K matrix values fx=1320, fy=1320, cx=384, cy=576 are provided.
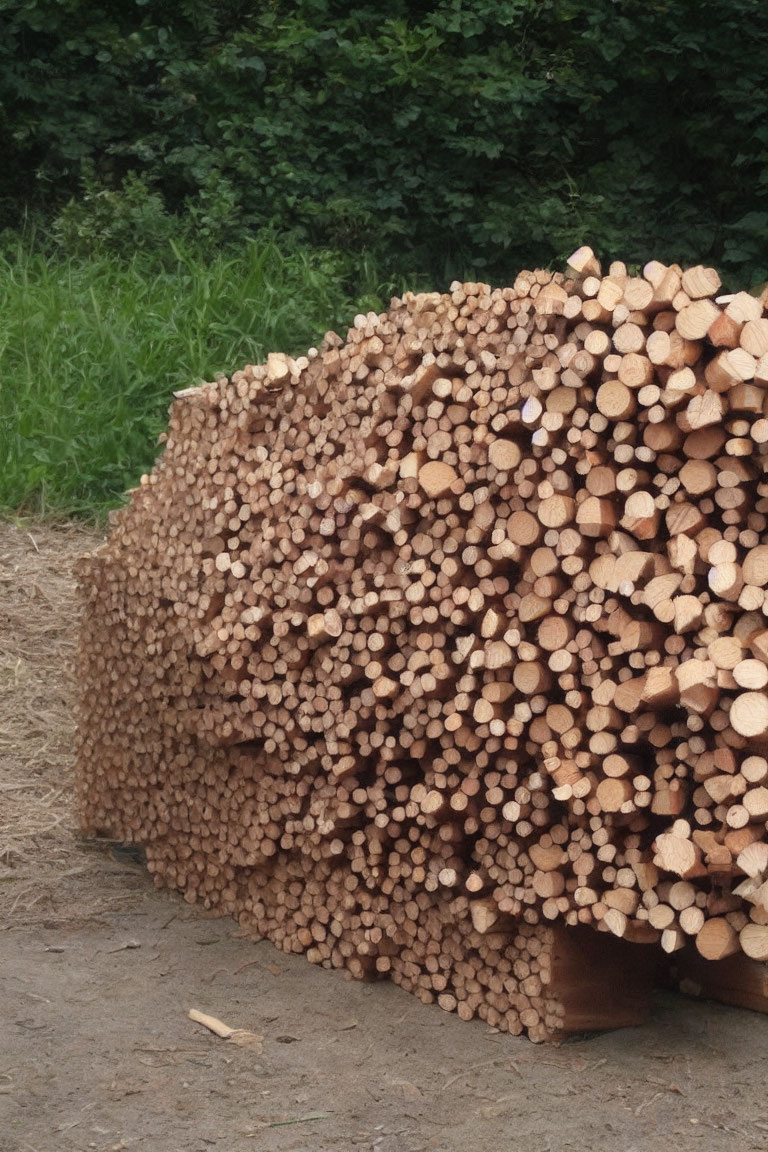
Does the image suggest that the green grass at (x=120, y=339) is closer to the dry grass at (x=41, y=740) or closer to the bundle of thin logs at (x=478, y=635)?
the dry grass at (x=41, y=740)

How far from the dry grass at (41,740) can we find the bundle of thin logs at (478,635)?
0.42m

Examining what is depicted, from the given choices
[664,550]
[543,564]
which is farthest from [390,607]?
[664,550]

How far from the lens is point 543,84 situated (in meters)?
8.56

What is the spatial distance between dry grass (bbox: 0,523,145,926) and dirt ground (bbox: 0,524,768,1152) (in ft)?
0.41

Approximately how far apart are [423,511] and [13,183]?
7.32m

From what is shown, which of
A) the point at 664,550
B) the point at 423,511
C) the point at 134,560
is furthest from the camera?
the point at 134,560

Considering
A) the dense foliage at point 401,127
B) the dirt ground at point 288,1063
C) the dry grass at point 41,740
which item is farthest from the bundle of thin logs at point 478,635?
the dense foliage at point 401,127

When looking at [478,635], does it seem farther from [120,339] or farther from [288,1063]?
[120,339]

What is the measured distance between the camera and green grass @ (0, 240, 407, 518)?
640 cm

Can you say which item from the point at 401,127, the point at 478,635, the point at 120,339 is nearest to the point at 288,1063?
the point at 478,635

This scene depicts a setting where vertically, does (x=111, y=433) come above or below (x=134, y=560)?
above

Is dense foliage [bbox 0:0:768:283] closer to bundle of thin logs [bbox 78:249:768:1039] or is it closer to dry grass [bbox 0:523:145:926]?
dry grass [bbox 0:523:145:926]

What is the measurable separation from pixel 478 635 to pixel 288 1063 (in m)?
1.02

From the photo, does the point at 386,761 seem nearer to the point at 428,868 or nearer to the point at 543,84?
the point at 428,868
